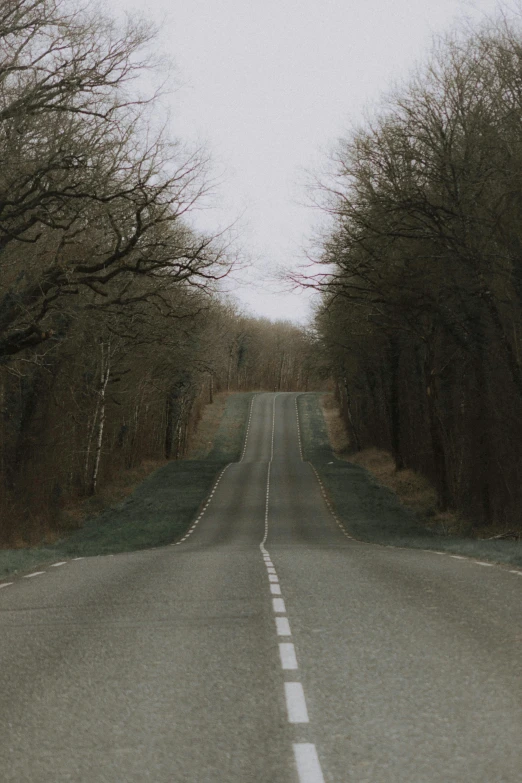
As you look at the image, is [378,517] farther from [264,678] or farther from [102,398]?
[264,678]

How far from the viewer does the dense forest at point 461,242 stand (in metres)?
25.4

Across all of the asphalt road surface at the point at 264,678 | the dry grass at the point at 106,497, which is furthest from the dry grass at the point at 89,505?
the asphalt road surface at the point at 264,678

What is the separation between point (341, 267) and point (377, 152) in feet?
14.9

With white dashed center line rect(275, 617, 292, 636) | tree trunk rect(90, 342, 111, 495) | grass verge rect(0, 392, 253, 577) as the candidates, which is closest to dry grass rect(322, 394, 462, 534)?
grass verge rect(0, 392, 253, 577)

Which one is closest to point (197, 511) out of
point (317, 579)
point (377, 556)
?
point (377, 556)

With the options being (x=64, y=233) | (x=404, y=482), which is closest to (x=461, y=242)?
(x=64, y=233)

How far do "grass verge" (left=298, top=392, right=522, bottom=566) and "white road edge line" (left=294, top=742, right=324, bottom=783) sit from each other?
11958 millimetres

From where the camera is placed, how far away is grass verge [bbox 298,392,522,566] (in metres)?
21.1

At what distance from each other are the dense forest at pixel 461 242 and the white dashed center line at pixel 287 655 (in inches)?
703

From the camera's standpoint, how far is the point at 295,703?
637 cm

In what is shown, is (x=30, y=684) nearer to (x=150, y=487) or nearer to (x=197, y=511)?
(x=197, y=511)

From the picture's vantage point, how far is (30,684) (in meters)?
7.07

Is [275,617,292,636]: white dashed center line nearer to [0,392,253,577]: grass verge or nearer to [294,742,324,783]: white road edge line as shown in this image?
[294,742,324,783]: white road edge line

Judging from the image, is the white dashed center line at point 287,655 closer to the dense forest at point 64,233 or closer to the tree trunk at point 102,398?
the dense forest at point 64,233
